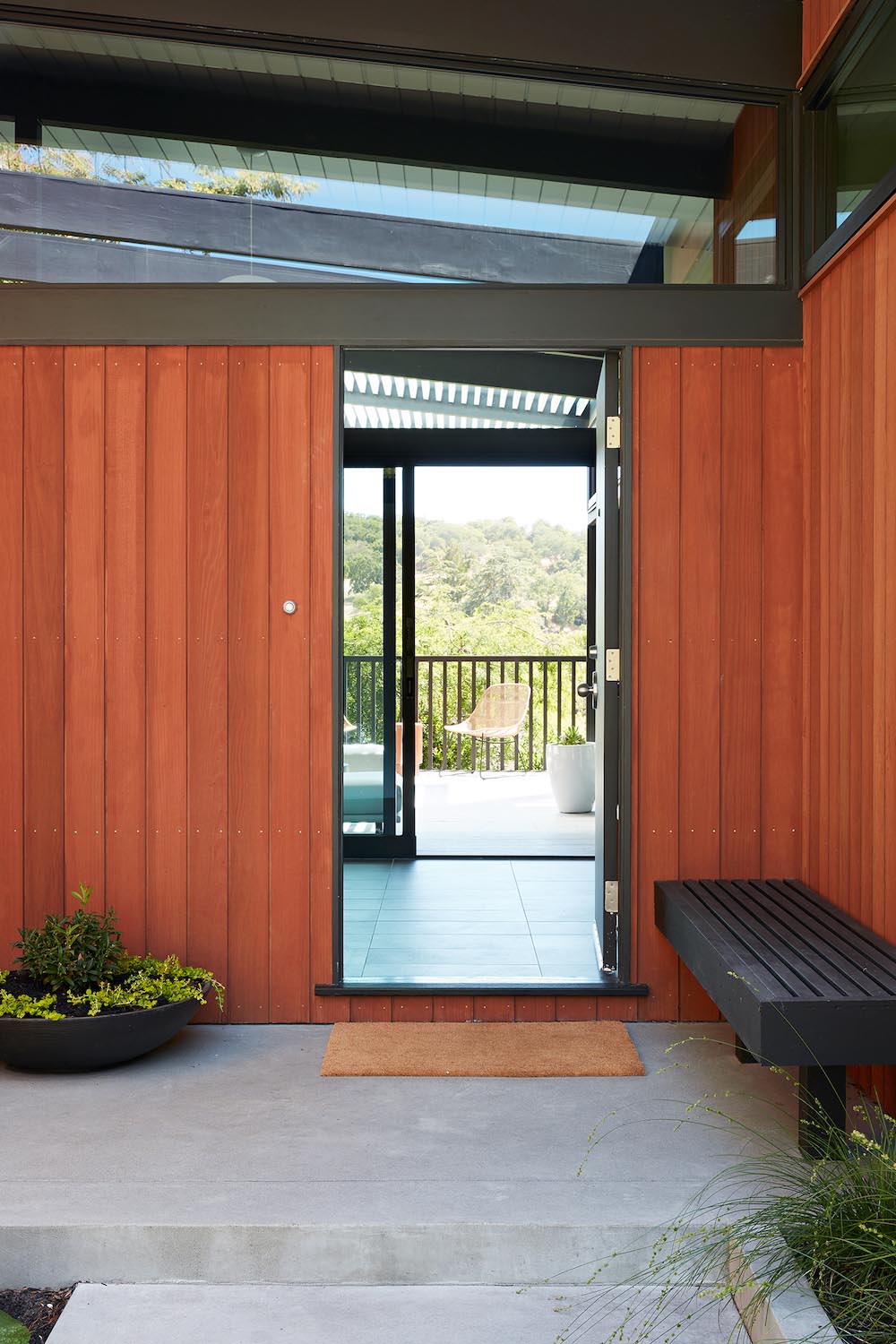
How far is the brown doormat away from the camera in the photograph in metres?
3.05

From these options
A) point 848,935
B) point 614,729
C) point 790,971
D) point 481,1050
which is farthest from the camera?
point 614,729

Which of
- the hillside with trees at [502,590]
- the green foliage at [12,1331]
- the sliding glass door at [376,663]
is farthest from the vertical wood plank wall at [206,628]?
the hillside with trees at [502,590]

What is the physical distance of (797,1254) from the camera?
1785 mm

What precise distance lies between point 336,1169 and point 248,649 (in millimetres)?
1626

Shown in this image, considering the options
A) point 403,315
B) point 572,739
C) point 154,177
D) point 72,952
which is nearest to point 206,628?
point 72,952

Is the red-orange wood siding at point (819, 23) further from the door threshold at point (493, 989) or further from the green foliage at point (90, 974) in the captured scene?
the green foliage at point (90, 974)

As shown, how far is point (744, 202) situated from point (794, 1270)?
3.05 metres

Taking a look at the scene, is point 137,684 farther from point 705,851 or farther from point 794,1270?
point 794,1270

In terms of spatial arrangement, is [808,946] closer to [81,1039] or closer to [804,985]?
[804,985]

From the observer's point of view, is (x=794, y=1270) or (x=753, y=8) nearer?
(x=794, y=1270)

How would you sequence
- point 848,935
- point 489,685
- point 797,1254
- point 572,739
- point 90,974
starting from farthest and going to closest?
point 489,685 < point 572,739 < point 90,974 < point 848,935 < point 797,1254

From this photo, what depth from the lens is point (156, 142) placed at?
11.3ft

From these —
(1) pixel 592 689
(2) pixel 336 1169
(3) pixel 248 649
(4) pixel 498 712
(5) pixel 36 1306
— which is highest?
(3) pixel 248 649

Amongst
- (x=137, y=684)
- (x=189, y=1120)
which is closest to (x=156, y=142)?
(x=137, y=684)
